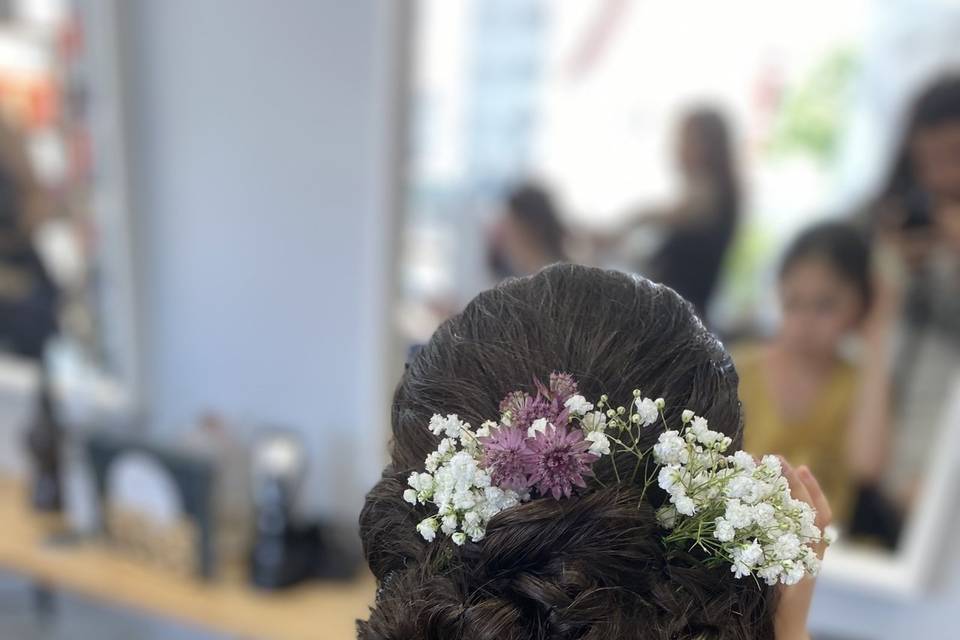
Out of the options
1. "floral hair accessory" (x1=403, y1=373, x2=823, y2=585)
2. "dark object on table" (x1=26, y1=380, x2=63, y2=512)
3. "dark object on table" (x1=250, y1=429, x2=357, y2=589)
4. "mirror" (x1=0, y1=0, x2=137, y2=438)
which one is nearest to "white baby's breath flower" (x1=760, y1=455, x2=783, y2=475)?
"floral hair accessory" (x1=403, y1=373, x2=823, y2=585)

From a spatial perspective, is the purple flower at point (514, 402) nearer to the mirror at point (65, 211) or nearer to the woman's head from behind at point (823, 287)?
the woman's head from behind at point (823, 287)

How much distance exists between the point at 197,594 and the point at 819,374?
1.10 meters

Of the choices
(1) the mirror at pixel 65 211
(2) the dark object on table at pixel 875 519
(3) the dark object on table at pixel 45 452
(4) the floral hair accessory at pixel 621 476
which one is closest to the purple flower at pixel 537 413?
(4) the floral hair accessory at pixel 621 476

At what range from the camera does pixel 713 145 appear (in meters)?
1.14

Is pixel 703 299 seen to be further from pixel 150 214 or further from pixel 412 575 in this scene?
pixel 150 214

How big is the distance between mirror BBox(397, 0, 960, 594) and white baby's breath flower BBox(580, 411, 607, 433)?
0.79 metres

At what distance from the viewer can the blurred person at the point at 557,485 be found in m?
0.44

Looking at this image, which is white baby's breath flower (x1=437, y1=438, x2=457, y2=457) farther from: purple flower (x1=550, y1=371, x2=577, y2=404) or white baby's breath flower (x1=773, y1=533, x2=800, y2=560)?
white baby's breath flower (x1=773, y1=533, x2=800, y2=560)

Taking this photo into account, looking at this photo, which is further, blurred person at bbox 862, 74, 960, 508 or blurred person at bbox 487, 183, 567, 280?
blurred person at bbox 487, 183, 567, 280

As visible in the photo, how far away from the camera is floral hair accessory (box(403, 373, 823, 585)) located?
17.0 inches

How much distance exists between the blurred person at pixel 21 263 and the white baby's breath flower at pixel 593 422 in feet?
4.95

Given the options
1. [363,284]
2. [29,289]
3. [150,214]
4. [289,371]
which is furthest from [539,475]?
[29,289]

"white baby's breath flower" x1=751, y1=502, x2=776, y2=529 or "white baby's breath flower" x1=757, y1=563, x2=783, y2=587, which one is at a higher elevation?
"white baby's breath flower" x1=751, y1=502, x2=776, y2=529

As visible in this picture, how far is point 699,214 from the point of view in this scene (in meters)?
1.17
